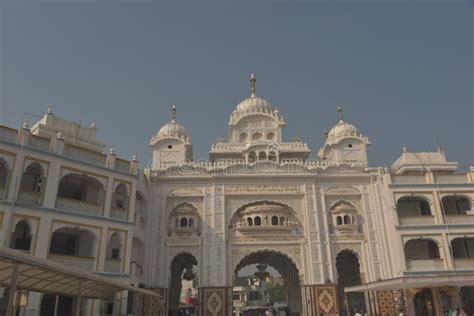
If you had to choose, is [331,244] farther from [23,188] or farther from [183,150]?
[23,188]

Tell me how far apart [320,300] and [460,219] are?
9.83 metres

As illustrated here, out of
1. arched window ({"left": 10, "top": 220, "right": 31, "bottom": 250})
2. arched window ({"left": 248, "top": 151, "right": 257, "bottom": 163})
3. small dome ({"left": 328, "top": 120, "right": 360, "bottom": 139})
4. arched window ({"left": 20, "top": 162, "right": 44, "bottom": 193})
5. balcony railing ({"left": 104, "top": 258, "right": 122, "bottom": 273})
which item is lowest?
balcony railing ({"left": 104, "top": 258, "right": 122, "bottom": 273})

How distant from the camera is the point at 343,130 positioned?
31016 millimetres

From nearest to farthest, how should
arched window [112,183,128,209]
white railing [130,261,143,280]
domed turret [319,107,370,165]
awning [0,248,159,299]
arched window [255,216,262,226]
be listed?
awning [0,248,159,299], white railing [130,261,143,280], arched window [112,183,128,209], arched window [255,216,262,226], domed turret [319,107,370,165]

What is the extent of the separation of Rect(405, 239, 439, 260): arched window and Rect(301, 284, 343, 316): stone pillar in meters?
5.75

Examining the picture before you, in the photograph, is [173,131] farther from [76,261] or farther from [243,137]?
[76,261]

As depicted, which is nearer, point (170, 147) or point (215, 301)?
point (215, 301)

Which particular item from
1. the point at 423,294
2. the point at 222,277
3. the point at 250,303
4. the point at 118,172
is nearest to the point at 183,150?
the point at 118,172

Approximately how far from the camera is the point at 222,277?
2405 centimetres

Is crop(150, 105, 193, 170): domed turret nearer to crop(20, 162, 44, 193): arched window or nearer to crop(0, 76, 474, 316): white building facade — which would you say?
crop(0, 76, 474, 316): white building facade

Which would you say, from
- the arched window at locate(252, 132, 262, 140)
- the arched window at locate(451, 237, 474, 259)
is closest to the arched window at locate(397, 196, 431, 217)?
the arched window at locate(451, 237, 474, 259)

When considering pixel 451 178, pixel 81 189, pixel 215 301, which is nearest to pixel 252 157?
pixel 215 301

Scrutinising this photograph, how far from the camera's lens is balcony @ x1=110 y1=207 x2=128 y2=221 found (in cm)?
2175

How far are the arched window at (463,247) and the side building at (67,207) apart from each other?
19.6 m
